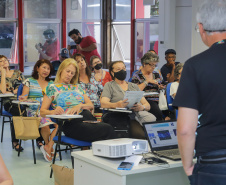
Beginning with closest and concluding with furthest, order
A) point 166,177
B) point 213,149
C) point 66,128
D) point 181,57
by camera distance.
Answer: point 213,149 < point 166,177 < point 66,128 < point 181,57

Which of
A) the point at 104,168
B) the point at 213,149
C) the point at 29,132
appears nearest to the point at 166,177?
the point at 104,168

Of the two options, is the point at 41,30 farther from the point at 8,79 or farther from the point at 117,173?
the point at 117,173

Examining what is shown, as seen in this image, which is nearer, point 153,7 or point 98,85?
point 98,85

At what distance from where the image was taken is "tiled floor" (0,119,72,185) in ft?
15.5

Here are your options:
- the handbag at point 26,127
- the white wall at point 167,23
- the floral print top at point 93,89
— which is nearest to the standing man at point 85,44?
the white wall at point 167,23

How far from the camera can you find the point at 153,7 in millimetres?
11000

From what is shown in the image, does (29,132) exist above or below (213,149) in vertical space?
below

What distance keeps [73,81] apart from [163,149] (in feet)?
7.32

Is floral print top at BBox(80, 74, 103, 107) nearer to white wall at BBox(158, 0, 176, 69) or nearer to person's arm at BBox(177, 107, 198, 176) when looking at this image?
white wall at BBox(158, 0, 176, 69)

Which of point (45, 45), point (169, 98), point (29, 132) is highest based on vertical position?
point (45, 45)

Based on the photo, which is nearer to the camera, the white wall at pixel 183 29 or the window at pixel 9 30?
the white wall at pixel 183 29

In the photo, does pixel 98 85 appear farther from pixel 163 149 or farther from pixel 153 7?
pixel 153 7

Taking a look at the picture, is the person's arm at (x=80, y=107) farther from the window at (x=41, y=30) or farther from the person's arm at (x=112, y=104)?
the window at (x=41, y=30)

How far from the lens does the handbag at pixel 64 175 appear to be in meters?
3.59
